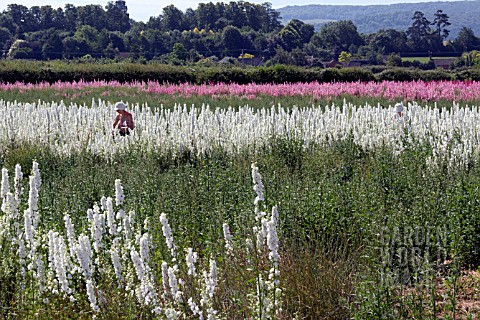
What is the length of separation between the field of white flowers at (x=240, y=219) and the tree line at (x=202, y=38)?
5499cm

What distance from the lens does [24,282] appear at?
4.68 meters

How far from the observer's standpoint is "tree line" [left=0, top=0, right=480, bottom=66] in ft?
244

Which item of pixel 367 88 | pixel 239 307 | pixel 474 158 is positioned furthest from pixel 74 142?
pixel 367 88

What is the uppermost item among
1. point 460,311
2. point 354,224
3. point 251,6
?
point 251,6

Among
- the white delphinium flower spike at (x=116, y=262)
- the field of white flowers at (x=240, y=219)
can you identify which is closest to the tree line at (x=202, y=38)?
the field of white flowers at (x=240, y=219)

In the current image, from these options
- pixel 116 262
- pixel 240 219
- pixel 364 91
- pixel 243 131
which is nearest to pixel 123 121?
pixel 243 131

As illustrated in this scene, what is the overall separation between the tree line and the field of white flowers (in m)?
55.0

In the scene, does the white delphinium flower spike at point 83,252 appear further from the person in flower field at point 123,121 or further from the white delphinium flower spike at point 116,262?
the person in flower field at point 123,121

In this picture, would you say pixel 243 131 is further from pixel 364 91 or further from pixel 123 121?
pixel 364 91

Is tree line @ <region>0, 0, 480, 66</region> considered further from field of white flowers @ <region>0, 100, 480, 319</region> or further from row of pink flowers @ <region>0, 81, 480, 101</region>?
field of white flowers @ <region>0, 100, 480, 319</region>

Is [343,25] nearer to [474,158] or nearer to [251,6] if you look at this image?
[251,6]

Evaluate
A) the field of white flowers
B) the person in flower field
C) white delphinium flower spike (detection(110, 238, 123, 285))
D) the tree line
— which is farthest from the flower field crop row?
the tree line

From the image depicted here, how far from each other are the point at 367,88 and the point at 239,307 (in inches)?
690

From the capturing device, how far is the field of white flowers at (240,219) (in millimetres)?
4328
